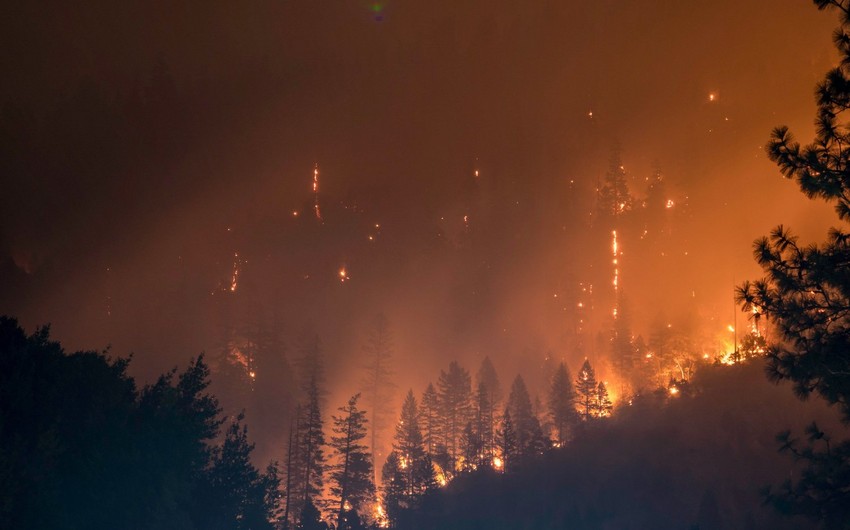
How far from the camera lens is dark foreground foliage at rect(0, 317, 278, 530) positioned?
56.0 feet

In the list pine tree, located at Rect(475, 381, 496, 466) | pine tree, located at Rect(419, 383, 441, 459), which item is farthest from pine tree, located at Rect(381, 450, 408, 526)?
pine tree, located at Rect(419, 383, 441, 459)

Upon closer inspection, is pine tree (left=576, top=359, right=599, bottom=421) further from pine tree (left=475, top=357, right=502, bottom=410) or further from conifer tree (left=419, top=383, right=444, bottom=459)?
conifer tree (left=419, top=383, right=444, bottom=459)

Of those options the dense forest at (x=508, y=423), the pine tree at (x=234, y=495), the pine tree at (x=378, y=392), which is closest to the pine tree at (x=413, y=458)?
the dense forest at (x=508, y=423)

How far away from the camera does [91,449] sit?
2047cm

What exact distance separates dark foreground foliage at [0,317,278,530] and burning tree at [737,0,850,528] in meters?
20.1

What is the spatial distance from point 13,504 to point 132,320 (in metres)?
123

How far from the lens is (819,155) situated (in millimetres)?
12195

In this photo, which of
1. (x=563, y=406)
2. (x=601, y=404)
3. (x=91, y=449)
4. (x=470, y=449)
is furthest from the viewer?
(x=563, y=406)

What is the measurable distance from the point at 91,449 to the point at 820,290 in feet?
77.4

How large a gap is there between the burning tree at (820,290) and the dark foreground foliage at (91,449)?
20.1 metres

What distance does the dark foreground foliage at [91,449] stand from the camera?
17.1 meters

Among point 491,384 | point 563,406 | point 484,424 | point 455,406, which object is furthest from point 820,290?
point 491,384

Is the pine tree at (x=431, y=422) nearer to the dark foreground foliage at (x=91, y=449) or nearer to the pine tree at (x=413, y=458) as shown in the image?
the pine tree at (x=413, y=458)

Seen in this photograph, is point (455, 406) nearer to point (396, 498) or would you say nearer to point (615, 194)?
point (396, 498)
